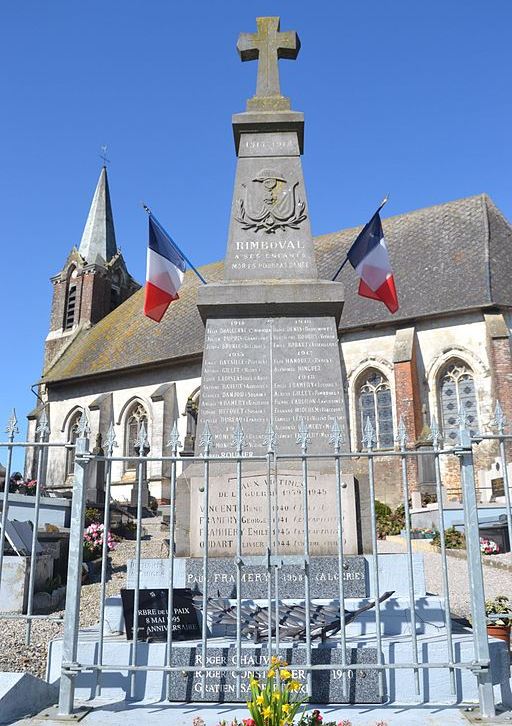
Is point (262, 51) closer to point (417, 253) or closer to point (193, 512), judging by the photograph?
point (193, 512)

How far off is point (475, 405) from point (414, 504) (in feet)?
14.7

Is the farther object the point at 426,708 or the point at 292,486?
the point at 292,486

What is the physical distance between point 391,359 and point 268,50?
14.3 meters

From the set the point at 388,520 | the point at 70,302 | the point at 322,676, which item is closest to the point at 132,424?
the point at 70,302

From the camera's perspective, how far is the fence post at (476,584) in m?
3.68

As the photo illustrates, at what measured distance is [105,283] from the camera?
35.5 m

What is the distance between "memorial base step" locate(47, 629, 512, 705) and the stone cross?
675cm

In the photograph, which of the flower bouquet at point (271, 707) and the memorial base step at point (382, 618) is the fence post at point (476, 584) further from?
the flower bouquet at point (271, 707)

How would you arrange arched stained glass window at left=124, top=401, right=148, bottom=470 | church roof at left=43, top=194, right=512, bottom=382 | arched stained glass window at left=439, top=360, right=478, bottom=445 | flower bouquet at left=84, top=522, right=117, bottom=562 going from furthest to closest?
arched stained glass window at left=124, top=401, right=148, bottom=470 → church roof at left=43, top=194, right=512, bottom=382 → arched stained glass window at left=439, top=360, right=478, bottom=445 → flower bouquet at left=84, top=522, right=117, bottom=562

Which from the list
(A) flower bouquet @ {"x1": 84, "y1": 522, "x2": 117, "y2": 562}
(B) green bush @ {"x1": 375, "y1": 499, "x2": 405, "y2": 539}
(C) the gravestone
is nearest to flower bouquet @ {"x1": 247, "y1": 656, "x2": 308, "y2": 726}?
(C) the gravestone

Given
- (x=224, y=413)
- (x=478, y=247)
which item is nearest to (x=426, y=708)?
(x=224, y=413)

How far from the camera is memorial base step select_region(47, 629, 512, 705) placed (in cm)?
388

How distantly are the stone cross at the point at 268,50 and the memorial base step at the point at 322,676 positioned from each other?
6.75 metres

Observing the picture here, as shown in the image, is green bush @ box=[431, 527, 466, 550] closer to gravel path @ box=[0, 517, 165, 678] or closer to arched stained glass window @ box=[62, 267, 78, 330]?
gravel path @ box=[0, 517, 165, 678]
